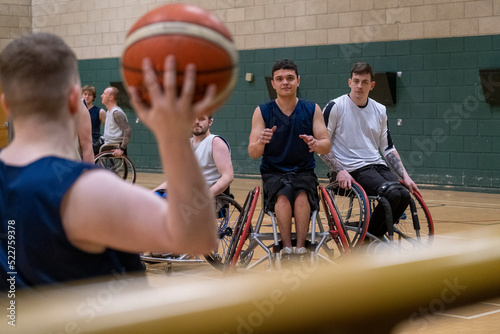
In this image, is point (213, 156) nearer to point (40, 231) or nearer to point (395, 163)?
point (395, 163)

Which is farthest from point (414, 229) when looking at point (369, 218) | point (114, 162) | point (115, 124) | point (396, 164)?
point (114, 162)

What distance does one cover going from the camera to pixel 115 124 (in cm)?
850

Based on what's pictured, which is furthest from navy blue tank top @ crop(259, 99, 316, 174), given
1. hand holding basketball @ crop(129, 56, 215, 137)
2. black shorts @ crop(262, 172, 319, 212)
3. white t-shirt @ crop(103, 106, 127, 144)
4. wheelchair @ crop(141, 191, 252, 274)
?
→ white t-shirt @ crop(103, 106, 127, 144)

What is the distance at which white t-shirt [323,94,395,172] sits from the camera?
493 centimetres

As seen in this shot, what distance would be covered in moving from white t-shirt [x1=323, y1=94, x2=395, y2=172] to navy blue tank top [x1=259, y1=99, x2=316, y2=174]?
0.48 meters

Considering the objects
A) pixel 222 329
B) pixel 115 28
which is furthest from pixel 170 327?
pixel 115 28

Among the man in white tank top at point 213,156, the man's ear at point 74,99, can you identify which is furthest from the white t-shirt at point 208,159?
the man's ear at point 74,99

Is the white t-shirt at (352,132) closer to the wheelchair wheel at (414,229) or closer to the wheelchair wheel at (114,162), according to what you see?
the wheelchair wheel at (414,229)

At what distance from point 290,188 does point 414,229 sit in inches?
44.4

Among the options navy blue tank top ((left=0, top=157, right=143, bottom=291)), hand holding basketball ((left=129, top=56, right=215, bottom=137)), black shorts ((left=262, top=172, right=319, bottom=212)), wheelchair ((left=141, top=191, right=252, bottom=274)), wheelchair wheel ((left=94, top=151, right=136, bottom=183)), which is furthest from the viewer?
wheelchair wheel ((left=94, top=151, right=136, bottom=183))

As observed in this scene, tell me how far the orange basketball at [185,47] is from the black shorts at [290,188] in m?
3.08

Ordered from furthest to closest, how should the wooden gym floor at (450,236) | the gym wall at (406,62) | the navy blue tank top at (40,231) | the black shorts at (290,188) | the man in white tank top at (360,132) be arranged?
the gym wall at (406,62) → the man in white tank top at (360,132) → the black shorts at (290,188) → the wooden gym floor at (450,236) → the navy blue tank top at (40,231)

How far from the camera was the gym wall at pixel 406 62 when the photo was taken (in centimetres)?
886

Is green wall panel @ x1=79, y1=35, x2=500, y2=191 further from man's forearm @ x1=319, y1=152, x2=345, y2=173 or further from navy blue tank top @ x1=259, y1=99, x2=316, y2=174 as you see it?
navy blue tank top @ x1=259, y1=99, x2=316, y2=174
